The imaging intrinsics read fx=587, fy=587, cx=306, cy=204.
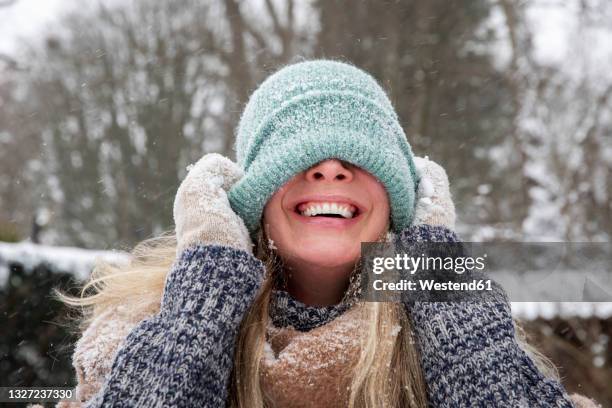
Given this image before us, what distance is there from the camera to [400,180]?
65.0 inches

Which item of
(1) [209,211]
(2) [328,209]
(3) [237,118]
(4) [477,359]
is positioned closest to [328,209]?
(2) [328,209]

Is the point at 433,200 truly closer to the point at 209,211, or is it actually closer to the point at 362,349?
the point at 362,349

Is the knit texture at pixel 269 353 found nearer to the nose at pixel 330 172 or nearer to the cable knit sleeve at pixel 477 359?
the cable knit sleeve at pixel 477 359

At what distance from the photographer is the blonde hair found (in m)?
1.48

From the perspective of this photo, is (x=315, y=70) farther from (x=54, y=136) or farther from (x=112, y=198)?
(x=54, y=136)

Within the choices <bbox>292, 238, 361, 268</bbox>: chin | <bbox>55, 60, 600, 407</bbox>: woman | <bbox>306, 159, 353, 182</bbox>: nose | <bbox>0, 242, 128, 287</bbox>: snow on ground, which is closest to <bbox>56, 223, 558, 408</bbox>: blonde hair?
<bbox>55, 60, 600, 407</bbox>: woman

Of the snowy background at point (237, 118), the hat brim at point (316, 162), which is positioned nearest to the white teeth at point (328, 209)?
the hat brim at point (316, 162)

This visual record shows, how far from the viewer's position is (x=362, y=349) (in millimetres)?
1510

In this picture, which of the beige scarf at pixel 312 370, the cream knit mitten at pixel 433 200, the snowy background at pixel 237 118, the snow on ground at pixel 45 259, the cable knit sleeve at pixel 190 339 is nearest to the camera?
the cable knit sleeve at pixel 190 339

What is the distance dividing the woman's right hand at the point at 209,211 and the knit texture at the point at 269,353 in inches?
1.9

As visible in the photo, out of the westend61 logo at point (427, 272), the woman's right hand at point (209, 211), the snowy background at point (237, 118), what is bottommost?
the westend61 logo at point (427, 272)

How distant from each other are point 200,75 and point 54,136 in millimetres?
4340

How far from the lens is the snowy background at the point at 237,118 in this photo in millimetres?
4801

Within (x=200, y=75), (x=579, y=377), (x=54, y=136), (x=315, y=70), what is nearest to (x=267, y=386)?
(x=315, y=70)
